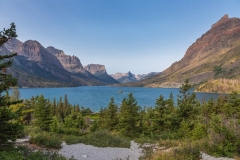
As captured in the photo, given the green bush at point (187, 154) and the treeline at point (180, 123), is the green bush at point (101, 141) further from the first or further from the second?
the green bush at point (187, 154)

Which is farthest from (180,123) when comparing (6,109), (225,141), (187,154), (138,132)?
(6,109)

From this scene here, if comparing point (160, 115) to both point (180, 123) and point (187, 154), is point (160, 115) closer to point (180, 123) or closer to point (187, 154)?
Result: point (180, 123)

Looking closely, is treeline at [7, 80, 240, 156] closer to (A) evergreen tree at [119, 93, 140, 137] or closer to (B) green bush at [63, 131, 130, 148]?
(A) evergreen tree at [119, 93, 140, 137]

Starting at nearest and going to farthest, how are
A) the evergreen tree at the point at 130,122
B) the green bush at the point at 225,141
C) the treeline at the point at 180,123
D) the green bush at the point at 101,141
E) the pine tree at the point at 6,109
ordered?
the pine tree at the point at 6,109, the green bush at the point at 225,141, the treeline at the point at 180,123, the green bush at the point at 101,141, the evergreen tree at the point at 130,122

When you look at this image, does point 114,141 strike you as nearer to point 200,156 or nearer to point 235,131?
point 200,156

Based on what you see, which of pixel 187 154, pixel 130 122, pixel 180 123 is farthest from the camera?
Result: pixel 130 122

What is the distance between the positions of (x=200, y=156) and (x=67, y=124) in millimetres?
30315

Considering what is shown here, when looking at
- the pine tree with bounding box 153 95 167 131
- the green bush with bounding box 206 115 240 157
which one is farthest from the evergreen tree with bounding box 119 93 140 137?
the green bush with bounding box 206 115 240 157

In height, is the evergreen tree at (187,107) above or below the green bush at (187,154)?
above

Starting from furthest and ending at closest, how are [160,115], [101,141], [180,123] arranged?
[160,115] → [180,123] → [101,141]

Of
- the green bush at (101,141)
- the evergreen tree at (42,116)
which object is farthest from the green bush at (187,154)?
the evergreen tree at (42,116)

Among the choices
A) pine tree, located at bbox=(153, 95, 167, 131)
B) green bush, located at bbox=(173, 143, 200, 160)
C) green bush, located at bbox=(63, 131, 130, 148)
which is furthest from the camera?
pine tree, located at bbox=(153, 95, 167, 131)

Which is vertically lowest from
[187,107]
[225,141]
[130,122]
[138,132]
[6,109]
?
[138,132]

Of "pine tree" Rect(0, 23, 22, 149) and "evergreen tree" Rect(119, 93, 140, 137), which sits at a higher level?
"pine tree" Rect(0, 23, 22, 149)
